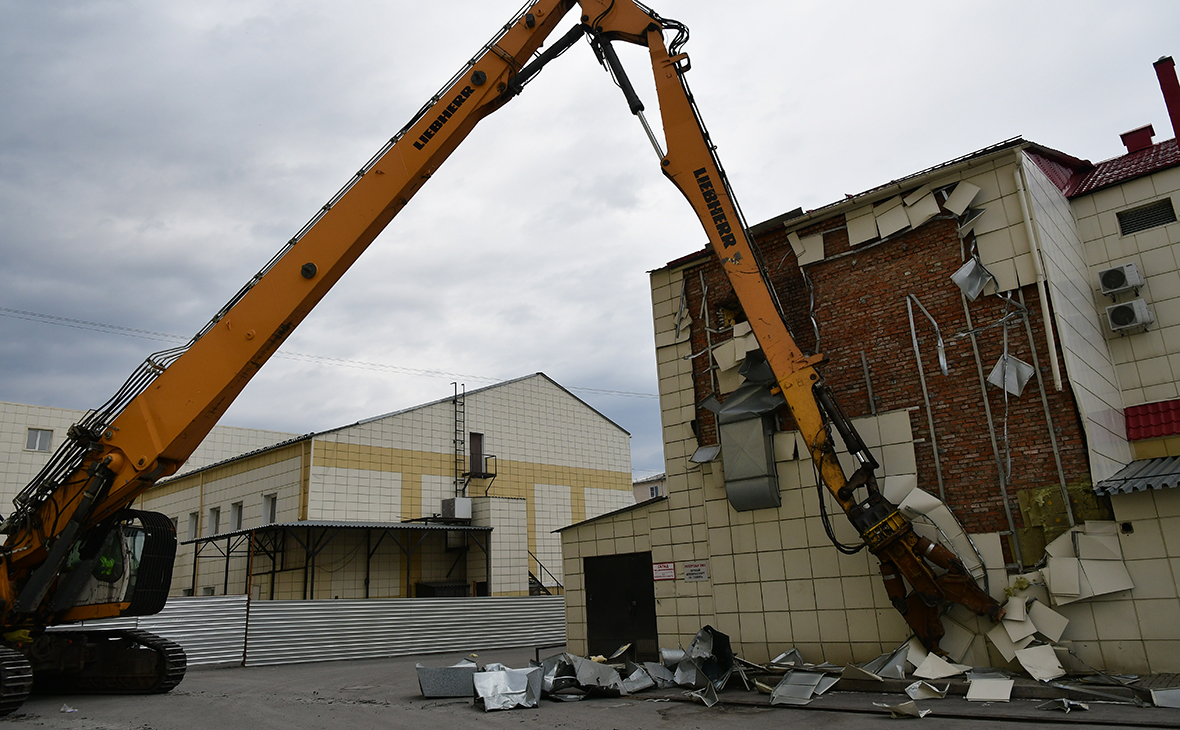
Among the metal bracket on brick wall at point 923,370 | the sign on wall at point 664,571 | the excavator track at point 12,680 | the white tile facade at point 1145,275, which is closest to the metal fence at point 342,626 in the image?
the excavator track at point 12,680

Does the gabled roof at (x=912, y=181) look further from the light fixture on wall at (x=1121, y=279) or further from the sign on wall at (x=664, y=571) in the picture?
the sign on wall at (x=664, y=571)

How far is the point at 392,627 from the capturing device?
68.9 ft

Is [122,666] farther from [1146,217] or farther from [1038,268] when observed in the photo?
[1146,217]

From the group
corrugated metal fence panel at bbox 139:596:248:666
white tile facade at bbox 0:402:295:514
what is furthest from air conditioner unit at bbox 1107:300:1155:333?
white tile facade at bbox 0:402:295:514

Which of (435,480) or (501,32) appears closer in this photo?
(501,32)

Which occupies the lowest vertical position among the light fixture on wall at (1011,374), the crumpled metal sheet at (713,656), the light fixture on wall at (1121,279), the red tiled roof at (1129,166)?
the crumpled metal sheet at (713,656)

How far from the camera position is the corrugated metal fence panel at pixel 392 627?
18891mm

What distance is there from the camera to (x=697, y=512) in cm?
1293

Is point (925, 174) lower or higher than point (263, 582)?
higher

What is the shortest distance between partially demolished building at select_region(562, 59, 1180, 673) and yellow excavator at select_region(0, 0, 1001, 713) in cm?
95

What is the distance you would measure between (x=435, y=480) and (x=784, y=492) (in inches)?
684

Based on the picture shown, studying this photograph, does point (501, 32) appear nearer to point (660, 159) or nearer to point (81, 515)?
point (660, 159)

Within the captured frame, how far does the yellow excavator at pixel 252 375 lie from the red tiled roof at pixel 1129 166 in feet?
20.8

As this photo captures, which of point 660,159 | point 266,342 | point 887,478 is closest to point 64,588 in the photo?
point 266,342
